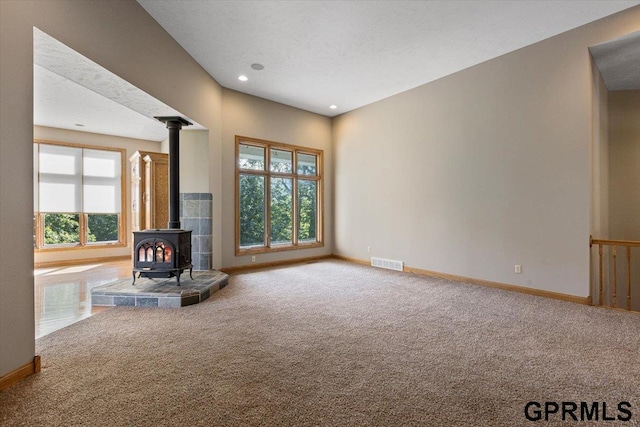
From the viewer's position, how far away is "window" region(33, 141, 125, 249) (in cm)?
634

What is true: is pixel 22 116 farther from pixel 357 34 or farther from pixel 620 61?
pixel 620 61

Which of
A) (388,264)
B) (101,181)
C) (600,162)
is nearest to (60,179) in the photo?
(101,181)

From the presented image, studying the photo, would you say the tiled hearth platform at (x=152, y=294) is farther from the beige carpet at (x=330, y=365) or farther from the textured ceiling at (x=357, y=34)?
the textured ceiling at (x=357, y=34)

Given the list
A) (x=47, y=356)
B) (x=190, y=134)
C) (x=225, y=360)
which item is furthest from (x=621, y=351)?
(x=190, y=134)

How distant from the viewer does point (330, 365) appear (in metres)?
2.22

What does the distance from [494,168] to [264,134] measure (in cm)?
423

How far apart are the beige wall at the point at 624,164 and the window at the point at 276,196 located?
527cm

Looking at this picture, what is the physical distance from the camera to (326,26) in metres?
3.68

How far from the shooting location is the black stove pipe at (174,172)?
14.6 ft

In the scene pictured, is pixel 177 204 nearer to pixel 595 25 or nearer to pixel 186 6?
pixel 186 6

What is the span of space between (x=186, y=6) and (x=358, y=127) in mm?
4113

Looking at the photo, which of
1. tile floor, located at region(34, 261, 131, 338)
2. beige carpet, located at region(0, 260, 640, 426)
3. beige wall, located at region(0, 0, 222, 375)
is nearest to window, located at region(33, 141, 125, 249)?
tile floor, located at region(34, 261, 131, 338)

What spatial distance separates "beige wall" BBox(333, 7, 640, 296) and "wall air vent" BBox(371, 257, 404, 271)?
0.14 meters

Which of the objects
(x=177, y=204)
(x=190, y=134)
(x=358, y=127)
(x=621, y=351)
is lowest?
(x=621, y=351)
